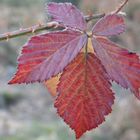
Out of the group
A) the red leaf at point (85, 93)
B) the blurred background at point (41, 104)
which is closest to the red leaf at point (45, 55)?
the red leaf at point (85, 93)

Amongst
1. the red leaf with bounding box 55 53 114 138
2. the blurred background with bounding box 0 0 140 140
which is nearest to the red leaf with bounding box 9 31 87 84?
the red leaf with bounding box 55 53 114 138

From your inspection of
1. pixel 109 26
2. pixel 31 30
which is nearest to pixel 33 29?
pixel 31 30

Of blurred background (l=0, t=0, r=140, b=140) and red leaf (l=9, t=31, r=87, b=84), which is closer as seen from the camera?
red leaf (l=9, t=31, r=87, b=84)

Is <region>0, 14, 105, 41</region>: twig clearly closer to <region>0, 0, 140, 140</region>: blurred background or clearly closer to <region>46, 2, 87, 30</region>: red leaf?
<region>46, 2, 87, 30</region>: red leaf

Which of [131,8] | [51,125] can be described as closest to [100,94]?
[51,125]

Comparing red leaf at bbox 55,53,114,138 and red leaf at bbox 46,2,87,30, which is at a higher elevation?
red leaf at bbox 46,2,87,30

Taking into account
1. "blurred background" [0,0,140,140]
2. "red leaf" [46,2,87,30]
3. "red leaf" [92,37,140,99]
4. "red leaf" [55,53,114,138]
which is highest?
"red leaf" [46,2,87,30]
